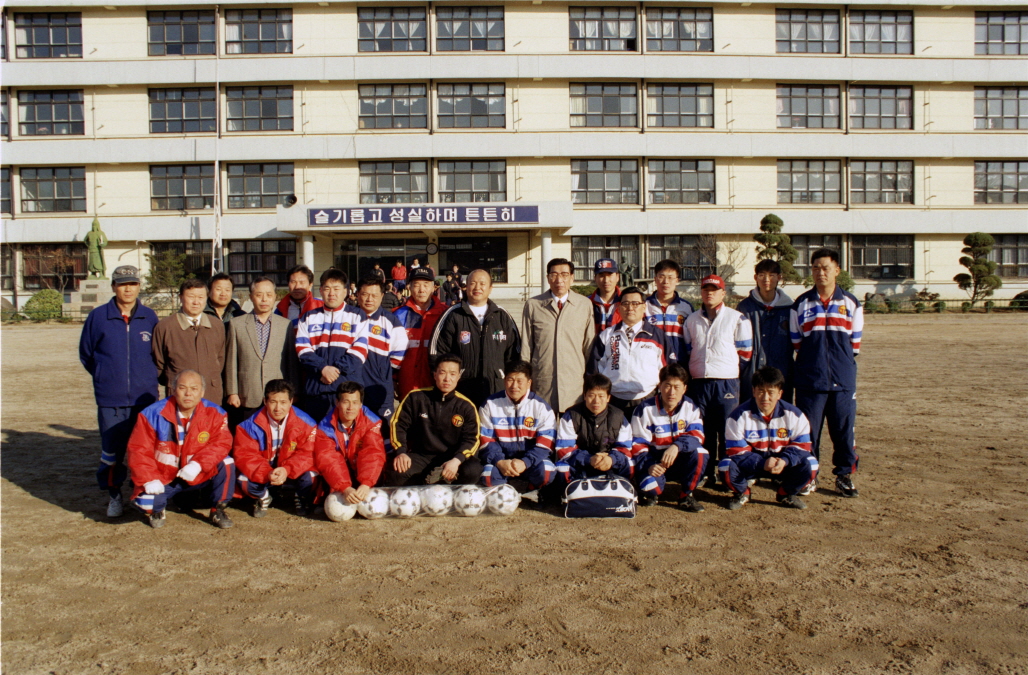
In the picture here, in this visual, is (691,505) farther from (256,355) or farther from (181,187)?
(181,187)

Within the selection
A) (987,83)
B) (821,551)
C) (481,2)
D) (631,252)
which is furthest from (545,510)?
(987,83)

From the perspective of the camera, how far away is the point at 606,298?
22.0 ft

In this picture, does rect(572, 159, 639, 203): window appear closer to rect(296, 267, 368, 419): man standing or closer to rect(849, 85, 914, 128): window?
rect(849, 85, 914, 128): window

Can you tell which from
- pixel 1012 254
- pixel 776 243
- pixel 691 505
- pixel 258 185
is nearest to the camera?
pixel 691 505

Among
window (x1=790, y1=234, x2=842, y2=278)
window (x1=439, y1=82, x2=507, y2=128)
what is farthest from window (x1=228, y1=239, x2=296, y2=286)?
window (x1=790, y1=234, x2=842, y2=278)

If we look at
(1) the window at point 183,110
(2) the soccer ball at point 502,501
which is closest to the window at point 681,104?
(1) the window at point 183,110

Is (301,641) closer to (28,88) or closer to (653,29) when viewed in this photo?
(653,29)

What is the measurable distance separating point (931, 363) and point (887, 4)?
2732 cm

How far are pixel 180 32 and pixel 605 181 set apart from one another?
21749 mm

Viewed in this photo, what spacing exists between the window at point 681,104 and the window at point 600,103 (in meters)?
1.06

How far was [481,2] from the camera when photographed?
33250 millimetres

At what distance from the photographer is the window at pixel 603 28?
33.9 meters

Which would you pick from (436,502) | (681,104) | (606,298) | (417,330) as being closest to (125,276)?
(417,330)

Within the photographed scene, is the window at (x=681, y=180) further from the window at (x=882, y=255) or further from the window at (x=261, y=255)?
the window at (x=261, y=255)
